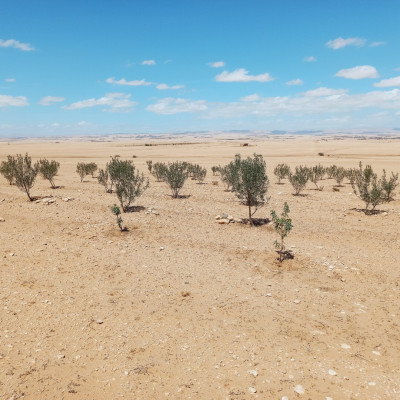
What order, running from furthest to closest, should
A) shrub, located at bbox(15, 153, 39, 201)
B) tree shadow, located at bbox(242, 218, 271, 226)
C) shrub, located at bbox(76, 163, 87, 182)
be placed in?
1. shrub, located at bbox(76, 163, 87, 182)
2. shrub, located at bbox(15, 153, 39, 201)
3. tree shadow, located at bbox(242, 218, 271, 226)

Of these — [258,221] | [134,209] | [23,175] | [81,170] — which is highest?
[81,170]

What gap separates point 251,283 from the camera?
29.2 ft

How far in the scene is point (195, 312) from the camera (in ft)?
24.4

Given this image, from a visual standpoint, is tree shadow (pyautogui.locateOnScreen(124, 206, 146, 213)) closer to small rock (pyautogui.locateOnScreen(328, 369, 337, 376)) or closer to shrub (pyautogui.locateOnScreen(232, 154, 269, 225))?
shrub (pyautogui.locateOnScreen(232, 154, 269, 225))

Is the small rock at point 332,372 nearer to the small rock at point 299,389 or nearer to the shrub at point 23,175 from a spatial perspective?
the small rock at point 299,389

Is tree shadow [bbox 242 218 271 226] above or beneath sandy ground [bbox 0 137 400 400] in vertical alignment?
above

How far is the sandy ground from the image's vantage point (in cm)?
541

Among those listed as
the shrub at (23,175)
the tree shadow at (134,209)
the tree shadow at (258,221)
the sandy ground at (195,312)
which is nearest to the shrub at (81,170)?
the shrub at (23,175)

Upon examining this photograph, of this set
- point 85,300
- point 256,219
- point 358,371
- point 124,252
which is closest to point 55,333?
point 85,300

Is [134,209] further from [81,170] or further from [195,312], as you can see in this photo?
[81,170]

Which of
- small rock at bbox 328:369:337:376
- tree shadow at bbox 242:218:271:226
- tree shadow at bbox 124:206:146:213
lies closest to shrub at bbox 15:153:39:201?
tree shadow at bbox 124:206:146:213

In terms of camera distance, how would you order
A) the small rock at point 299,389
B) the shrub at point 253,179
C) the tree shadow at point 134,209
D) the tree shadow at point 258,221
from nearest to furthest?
the small rock at point 299,389
the shrub at point 253,179
the tree shadow at point 258,221
the tree shadow at point 134,209

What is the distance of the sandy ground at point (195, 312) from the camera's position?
541 cm

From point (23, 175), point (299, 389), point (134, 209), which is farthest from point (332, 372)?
point (23, 175)
